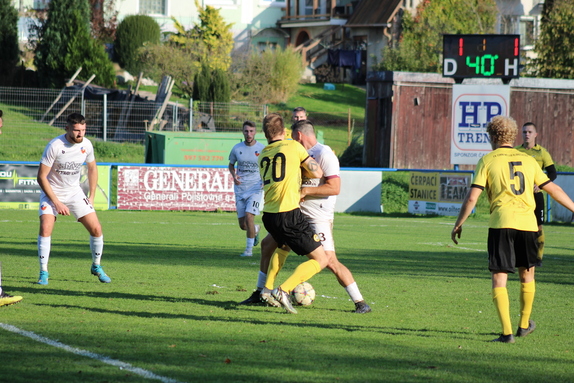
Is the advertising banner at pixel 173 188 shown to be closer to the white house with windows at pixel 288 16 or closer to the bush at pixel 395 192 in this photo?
the bush at pixel 395 192

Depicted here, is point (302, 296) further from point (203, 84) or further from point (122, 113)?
point (203, 84)

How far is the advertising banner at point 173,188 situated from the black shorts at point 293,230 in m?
15.8

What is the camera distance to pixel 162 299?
8.80m

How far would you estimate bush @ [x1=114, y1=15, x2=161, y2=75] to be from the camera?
48.9m

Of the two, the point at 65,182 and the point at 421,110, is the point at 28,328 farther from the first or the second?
the point at 421,110

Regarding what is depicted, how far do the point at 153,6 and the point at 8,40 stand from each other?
64.5 ft

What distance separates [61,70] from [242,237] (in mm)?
24971

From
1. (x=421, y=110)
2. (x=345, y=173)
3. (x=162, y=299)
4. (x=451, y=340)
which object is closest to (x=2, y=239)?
(x=162, y=299)

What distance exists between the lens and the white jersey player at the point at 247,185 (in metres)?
13.4

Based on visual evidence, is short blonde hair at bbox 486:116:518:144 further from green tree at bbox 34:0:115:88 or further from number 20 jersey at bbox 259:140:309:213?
green tree at bbox 34:0:115:88

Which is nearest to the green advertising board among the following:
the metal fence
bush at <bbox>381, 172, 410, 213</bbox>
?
the metal fence

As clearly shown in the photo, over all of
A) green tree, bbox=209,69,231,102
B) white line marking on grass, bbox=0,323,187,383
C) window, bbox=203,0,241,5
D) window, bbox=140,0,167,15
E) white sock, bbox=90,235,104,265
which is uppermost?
window, bbox=203,0,241,5

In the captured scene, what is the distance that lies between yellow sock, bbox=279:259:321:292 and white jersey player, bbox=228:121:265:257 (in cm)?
550

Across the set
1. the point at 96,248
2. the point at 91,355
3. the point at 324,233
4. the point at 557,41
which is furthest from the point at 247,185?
the point at 557,41
